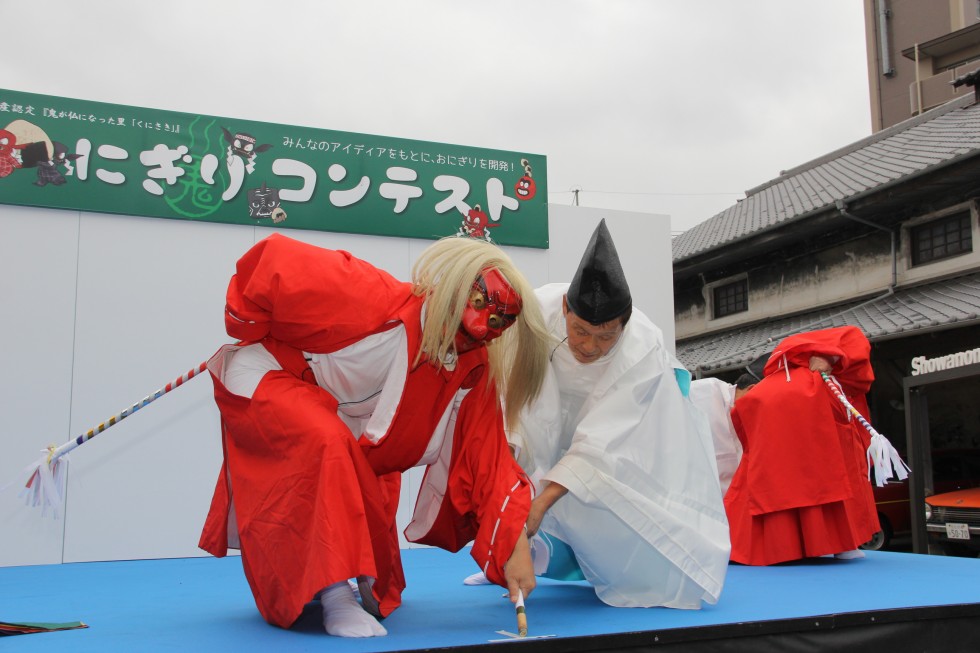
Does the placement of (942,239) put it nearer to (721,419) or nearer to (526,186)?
(526,186)

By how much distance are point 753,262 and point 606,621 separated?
380 inches

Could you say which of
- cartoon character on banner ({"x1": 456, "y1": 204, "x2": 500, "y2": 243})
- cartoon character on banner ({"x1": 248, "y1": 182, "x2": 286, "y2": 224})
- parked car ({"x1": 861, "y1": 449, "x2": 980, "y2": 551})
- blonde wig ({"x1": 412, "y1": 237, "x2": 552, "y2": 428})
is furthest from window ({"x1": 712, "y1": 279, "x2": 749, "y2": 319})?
blonde wig ({"x1": 412, "y1": 237, "x2": 552, "y2": 428})

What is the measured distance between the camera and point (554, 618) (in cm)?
221

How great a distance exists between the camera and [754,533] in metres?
3.87

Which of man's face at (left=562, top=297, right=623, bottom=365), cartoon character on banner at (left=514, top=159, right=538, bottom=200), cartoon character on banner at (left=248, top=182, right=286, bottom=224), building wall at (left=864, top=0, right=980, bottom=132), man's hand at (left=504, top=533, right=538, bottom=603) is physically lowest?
man's hand at (left=504, top=533, right=538, bottom=603)

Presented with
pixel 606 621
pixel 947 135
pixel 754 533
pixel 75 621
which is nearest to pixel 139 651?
pixel 75 621

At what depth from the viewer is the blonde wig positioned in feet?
7.03

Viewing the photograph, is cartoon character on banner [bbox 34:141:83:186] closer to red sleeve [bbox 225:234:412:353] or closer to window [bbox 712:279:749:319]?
red sleeve [bbox 225:234:412:353]

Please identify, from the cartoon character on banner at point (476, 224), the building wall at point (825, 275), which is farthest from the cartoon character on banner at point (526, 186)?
the building wall at point (825, 275)

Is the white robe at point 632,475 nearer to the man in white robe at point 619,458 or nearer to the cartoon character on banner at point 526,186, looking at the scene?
the man in white robe at point 619,458

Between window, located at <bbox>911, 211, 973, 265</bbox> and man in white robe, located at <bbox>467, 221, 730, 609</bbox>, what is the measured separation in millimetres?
7173

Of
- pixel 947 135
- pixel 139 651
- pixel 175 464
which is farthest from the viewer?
pixel 947 135

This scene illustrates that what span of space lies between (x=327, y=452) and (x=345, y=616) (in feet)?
1.22

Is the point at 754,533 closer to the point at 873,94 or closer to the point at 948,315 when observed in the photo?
the point at 948,315
